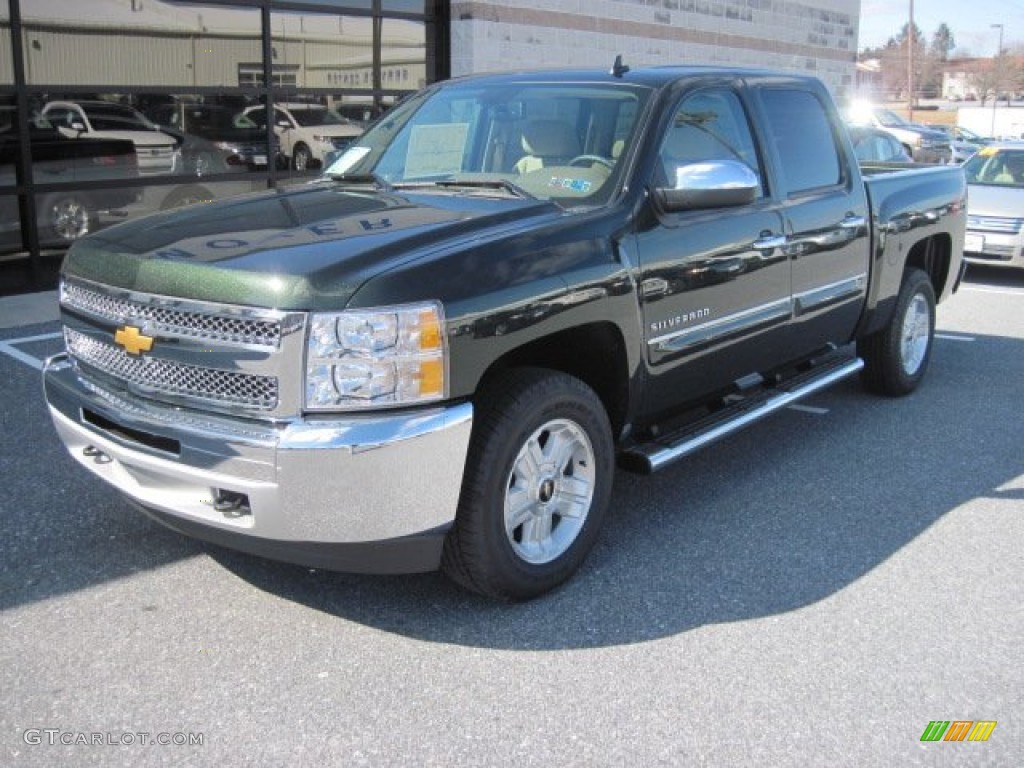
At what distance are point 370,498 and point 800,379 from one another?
10.1 feet

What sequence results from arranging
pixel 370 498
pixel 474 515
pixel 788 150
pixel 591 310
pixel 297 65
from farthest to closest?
pixel 297 65 → pixel 788 150 → pixel 591 310 → pixel 474 515 → pixel 370 498

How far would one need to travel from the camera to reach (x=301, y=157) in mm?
12633

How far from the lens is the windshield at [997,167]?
42.8ft

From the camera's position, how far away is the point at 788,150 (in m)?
5.35

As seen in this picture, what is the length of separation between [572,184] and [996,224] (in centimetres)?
922

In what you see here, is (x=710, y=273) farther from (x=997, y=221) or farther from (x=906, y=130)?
(x=906, y=130)

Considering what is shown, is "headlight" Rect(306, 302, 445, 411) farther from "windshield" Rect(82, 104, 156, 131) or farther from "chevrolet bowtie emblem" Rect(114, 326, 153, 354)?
"windshield" Rect(82, 104, 156, 131)

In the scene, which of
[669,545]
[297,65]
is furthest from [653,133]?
[297,65]

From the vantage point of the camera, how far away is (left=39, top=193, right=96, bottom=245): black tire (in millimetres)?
10570

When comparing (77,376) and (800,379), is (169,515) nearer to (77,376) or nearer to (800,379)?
(77,376)

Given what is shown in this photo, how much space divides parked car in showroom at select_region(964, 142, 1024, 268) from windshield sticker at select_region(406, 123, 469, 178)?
8207 millimetres

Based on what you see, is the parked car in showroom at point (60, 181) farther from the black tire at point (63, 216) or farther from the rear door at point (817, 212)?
the rear door at point (817, 212)

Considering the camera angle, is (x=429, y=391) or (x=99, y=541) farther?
(x=99, y=541)

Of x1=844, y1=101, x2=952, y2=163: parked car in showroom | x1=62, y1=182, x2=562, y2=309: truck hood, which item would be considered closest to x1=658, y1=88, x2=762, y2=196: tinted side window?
x1=62, y1=182, x2=562, y2=309: truck hood
